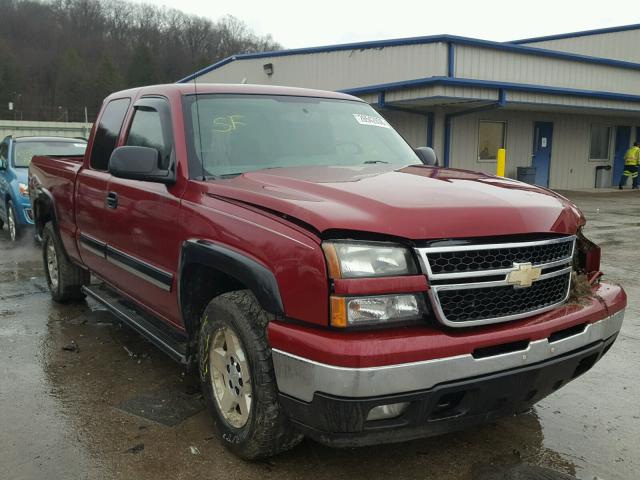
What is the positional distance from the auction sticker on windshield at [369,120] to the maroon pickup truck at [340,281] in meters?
0.56

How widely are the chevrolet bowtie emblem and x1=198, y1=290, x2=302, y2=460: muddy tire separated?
110 centimetres

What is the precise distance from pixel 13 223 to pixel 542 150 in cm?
1746

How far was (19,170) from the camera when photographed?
947 cm

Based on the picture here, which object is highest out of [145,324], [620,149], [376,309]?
[376,309]

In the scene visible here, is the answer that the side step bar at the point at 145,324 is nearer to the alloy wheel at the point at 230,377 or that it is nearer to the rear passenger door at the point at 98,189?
the rear passenger door at the point at 98,189

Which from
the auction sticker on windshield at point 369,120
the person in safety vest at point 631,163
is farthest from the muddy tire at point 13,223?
the person in safety vest at point 631,163

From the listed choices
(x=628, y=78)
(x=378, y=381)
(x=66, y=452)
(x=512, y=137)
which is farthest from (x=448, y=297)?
(x=628, y=78)

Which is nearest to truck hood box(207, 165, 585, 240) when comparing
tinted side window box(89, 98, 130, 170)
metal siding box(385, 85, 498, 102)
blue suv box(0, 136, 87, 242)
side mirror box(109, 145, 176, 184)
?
side mirror box(109, 145, 176, 184)

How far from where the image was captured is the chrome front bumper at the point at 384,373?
2242mm

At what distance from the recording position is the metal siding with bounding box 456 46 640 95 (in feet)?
52.1

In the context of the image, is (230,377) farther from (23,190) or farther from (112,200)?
(23,190)

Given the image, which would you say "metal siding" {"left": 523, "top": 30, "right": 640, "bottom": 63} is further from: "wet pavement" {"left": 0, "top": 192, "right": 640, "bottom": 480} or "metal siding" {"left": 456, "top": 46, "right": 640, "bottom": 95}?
"wet pavement" {"left": 0, "top": 192, "right": 640, "bottom": 480}

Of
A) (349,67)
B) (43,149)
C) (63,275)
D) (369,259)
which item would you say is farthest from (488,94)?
(369,259)

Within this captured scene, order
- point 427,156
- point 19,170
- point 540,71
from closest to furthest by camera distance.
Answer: point 427,156 → point 19,170 → point 540,71
